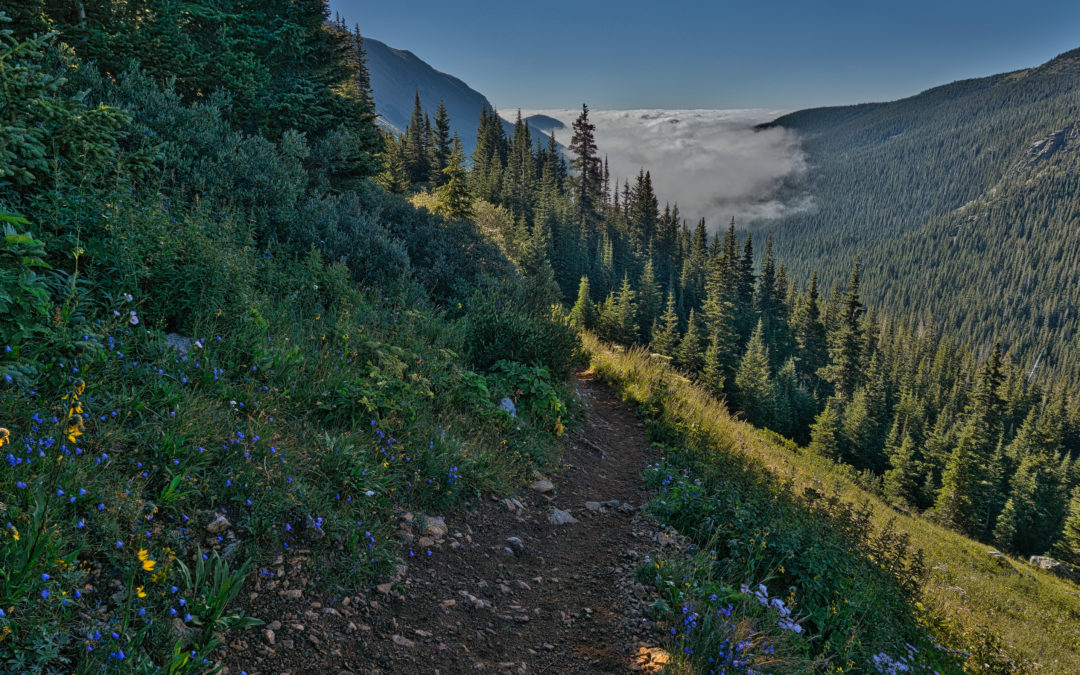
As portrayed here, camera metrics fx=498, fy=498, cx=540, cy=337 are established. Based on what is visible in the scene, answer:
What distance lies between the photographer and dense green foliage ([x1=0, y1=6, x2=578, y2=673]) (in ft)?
8.02

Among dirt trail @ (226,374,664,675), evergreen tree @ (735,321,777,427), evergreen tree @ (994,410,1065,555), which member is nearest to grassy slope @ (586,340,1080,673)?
dirt trail @ (226,374,664,675)

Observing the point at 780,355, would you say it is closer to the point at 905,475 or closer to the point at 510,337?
the point at 905,475

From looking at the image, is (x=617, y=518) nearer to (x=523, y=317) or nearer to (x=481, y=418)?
(x=481, y=418)

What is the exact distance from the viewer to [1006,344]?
190875mm

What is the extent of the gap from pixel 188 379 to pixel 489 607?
2964mm

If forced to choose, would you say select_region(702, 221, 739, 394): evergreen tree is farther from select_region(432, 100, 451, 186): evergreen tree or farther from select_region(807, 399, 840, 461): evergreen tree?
select_region(432, 100, 451, 186): evergreen tree

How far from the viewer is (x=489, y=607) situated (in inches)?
156

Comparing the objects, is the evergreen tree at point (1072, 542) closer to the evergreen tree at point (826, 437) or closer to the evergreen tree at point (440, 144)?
the evergreen tree at point (826, 437)

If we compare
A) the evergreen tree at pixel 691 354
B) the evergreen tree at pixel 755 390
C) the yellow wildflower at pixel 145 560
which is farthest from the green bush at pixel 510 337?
the evergreen tree at pixel 755 390

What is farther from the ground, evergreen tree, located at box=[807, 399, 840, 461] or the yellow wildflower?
the yellow wildflower

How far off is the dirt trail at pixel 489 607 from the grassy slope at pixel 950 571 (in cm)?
505

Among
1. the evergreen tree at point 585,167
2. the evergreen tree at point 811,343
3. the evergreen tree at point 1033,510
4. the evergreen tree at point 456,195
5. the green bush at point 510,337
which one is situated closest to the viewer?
the green bush at point 510,337

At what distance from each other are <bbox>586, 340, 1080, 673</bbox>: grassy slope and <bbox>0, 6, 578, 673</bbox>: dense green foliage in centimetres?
375

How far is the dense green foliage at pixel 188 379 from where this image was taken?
2.44 metres
